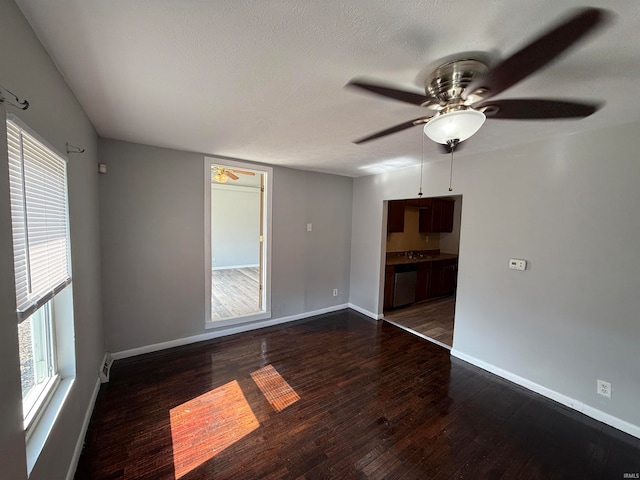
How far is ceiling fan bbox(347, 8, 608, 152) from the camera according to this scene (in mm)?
1006

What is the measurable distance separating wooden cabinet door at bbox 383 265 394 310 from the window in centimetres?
384

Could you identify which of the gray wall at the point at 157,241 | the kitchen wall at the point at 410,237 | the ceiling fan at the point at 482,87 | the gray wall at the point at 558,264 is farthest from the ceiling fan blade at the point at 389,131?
the kitchen wall at the point at 410,237

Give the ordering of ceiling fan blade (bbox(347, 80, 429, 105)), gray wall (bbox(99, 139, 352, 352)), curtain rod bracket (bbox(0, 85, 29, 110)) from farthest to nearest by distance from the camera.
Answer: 1. gray wall (bbox(99, 139, 352, 352))
2. ceiling fan blade (bbox(347, 80, 429, 105))
3. curtain rod bracket (bbox(0, 85, 29, 110))

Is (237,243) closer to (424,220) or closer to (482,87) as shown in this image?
(424,220)

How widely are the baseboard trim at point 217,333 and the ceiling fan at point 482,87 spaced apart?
3193 mm

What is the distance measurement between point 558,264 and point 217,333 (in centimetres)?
374

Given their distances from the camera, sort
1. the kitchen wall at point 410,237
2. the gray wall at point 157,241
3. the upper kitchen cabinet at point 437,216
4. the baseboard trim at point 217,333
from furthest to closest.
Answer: the upper kitchen cabinet at point 437,216
the kitchen wall at point 410,237
the baseboard trim at point 217,333
the gray wall at point 157,241

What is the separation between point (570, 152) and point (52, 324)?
3.99m

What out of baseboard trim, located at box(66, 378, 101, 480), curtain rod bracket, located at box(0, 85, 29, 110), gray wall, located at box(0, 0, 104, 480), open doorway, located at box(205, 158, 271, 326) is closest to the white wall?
open doorway, located at box(205, 158, 271, 326)

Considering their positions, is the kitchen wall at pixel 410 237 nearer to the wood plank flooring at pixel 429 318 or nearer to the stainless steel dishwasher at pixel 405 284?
the stainless steel dishwasher at pixel 405 284

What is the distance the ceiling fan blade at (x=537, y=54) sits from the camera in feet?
3.16

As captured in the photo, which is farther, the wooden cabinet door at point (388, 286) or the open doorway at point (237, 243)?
the wooden cabinet door at point (388, 286)

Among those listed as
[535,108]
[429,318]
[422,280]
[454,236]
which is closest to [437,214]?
[454,236]

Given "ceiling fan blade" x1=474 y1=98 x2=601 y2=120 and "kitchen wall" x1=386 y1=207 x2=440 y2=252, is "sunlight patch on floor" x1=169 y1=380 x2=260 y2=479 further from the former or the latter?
"kitchen wall" x1=386 y1=207 x2=440 y2=252
